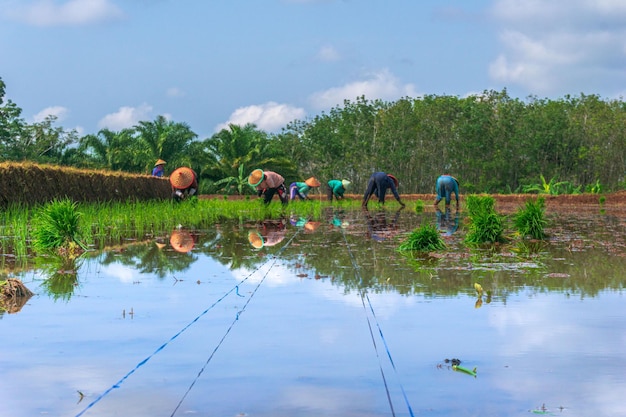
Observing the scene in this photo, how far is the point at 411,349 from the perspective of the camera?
5.08 meters

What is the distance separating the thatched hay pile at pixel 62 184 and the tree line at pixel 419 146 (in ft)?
74.7

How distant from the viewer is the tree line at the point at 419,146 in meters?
52.0

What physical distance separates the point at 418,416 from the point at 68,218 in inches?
380

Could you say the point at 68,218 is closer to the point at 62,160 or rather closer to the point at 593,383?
the point at 593,383

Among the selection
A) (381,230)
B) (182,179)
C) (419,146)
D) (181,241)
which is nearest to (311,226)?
(381,230)

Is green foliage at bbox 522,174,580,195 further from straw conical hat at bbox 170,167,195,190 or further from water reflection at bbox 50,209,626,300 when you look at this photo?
water reflection at bbox 50,209,626,300

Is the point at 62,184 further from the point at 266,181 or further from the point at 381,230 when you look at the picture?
the point at 381,230

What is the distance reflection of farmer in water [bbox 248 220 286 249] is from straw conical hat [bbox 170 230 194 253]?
1014 millimetres

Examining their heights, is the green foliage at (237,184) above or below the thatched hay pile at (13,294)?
above

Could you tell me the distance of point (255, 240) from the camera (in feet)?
47.1

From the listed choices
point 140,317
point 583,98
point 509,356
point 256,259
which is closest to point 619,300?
point 509,356

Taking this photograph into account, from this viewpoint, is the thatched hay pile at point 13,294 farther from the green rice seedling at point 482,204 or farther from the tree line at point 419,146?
the tree line at point 419,146

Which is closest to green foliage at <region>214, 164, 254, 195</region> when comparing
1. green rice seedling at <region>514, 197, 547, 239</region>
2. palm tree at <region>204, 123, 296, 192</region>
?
palm tree at <region>204, 123, 296, 192</region>

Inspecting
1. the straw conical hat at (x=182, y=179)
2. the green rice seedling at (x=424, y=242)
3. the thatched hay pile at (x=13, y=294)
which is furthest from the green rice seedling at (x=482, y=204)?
the straw conical hat at (x=182, y=179)
